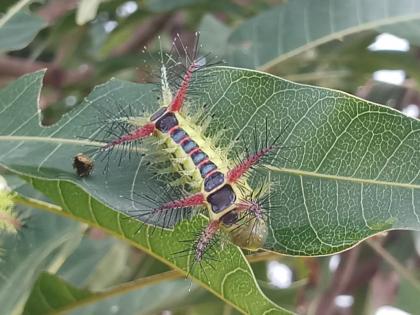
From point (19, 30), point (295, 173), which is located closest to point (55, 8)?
point (19, 30)

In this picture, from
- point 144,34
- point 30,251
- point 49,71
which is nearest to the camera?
point 30,251

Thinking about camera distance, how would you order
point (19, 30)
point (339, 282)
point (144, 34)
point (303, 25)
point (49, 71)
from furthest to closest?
point (144, 34) → point (49, 71) → point (339, 282) → point (303, 25) → point (19, 30)

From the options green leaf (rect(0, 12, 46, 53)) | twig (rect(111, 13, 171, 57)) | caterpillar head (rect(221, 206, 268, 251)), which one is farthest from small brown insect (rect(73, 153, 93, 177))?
twig (rect(111, 13, 171, 57))

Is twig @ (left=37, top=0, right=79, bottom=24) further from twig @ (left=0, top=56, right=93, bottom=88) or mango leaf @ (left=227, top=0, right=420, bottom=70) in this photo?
mango leaf @ (left=227, top=0, right=420, bottom=70)

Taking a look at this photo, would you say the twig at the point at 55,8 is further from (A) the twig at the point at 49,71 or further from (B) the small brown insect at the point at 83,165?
(B) the small brown insect at the point at 83,165

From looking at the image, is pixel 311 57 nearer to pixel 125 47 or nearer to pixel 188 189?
pixel 125 47

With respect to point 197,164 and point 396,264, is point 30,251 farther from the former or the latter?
point 396,264
